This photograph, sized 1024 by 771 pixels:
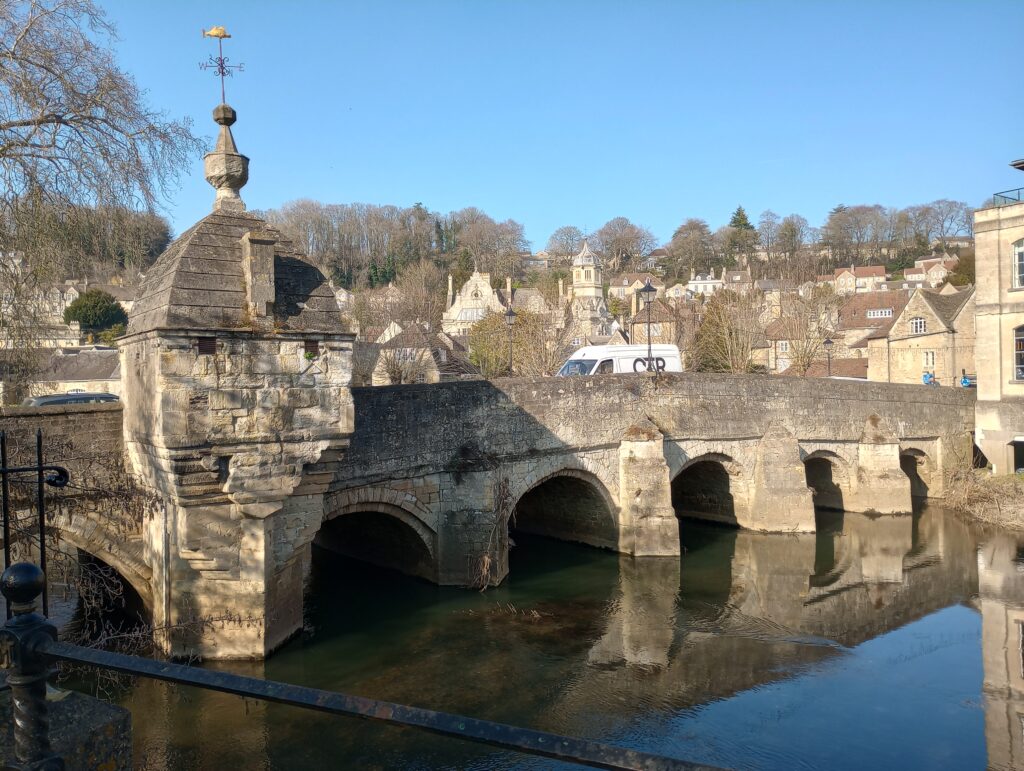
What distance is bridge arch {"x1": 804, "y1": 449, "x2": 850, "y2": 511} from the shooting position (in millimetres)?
22578

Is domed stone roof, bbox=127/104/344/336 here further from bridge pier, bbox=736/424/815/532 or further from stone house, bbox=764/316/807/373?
stone house, bbox=764/316/807/373

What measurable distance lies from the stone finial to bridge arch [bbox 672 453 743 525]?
1393cm

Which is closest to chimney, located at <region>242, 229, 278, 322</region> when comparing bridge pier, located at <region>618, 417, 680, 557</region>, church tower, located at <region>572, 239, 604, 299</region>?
bridge pier, located at <region>618, 417, 680, 557</region>

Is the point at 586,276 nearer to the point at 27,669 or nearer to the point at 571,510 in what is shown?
the point at 571,510

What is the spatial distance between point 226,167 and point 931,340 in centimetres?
3419

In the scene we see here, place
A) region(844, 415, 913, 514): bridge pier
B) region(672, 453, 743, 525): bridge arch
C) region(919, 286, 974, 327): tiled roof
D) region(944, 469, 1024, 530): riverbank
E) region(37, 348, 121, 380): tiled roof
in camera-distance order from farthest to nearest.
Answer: region(919, 286, 974, 327): tiled roof
region(37, 348, 121, 380): tiled roof
region(844, 415, 913, 514): bridge pier
region(944, 469, 1024, 530): riverbank
region(672, 453, 743, 525): bridge arch

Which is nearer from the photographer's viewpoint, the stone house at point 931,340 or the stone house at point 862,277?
the stone house at point 931,340

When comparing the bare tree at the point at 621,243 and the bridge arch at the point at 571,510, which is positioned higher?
the bare tree at the point at 621,243

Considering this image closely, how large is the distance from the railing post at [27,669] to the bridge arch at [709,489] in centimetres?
1905

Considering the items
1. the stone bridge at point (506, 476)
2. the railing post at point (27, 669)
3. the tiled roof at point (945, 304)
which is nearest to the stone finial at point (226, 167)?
the stone bridge at point (506, 476)

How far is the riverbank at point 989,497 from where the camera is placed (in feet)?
70.2

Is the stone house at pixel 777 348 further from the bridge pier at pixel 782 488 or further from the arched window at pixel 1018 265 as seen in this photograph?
the bridge pier at pixel 782 488

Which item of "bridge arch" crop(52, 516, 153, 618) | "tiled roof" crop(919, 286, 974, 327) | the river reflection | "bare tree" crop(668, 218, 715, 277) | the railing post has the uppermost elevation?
"bare tree" crop(668, 218, 715, 277)

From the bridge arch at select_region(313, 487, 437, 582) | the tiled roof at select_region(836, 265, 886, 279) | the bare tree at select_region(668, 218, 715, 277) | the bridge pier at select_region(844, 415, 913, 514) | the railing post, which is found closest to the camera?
the railing post
